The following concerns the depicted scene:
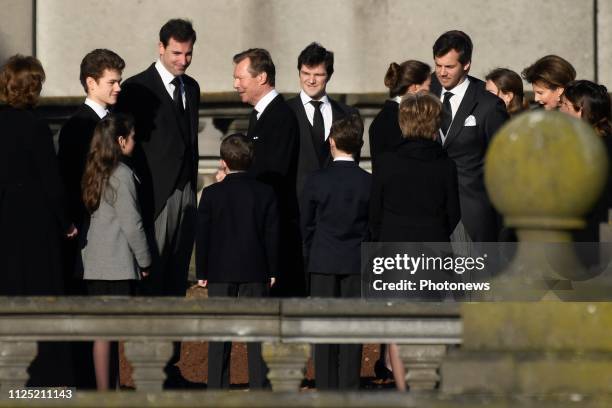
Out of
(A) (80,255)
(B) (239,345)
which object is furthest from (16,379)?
(B) (239,345)

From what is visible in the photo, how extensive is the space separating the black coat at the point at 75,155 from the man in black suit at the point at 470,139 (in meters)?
2.06

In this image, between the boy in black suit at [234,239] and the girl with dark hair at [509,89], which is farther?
the girl with dark hair at [509,89]

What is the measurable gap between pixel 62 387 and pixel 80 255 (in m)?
0.79

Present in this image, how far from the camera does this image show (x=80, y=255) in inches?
382

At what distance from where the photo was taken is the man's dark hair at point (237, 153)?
32.3 feet

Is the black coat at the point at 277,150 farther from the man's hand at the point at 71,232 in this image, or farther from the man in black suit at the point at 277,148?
the man's hand at the point at 71,232

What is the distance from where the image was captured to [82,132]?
9992mm

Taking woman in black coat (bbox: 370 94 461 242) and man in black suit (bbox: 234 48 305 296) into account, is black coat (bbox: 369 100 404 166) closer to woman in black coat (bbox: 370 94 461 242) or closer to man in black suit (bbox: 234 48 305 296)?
man in black suit (bbox: 234 48 305 296)

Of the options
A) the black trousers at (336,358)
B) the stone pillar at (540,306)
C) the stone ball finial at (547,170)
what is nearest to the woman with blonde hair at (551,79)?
the black trousers at (336,358)

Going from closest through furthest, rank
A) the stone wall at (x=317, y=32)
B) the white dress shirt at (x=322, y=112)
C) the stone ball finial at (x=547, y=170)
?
the stone ball finial at (x=547, y=170), the white dress shirt at (x=322, y=112), the stone wall at (x=317, y=32)

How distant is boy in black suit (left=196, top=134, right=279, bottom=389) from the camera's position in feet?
32.1

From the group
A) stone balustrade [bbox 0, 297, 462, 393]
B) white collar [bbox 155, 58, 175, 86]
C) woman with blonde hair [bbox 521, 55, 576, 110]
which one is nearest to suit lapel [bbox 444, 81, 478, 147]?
woman with blonde hair [bbox 521, 55, 576, 110]

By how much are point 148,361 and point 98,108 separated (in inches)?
101

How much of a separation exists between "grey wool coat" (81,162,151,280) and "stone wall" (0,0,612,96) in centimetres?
520
